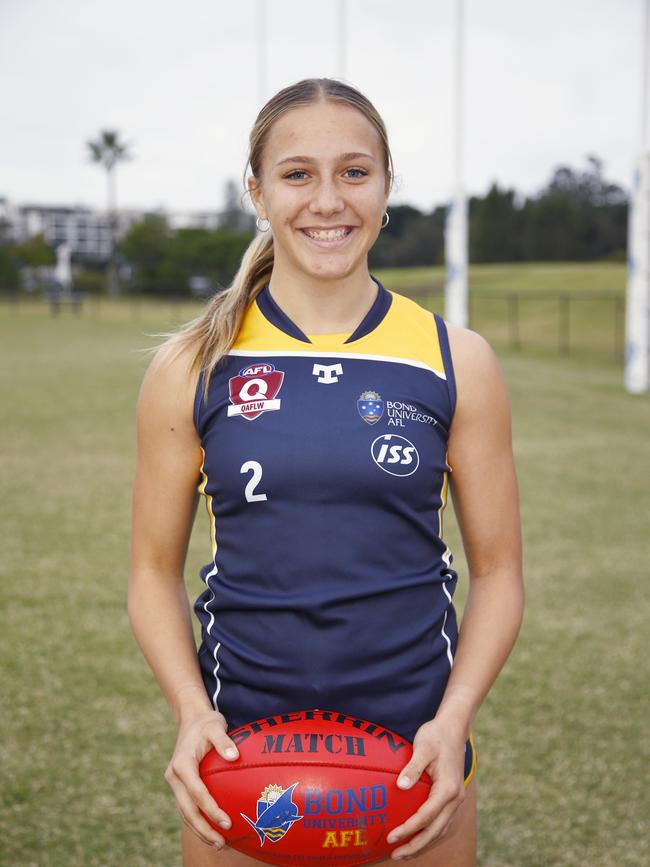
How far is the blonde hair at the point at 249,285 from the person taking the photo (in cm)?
184

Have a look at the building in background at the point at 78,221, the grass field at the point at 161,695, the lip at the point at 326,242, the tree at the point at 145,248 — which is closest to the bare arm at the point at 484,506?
the lip at the point at 326,242

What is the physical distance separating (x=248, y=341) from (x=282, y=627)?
0.56 m

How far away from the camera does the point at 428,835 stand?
1.63 metres

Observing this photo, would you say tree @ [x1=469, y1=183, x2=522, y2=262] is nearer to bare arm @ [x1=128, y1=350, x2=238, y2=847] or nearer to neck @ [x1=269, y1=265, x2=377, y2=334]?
neck @ [x1=269, y1=265, x2=377, y2=334]

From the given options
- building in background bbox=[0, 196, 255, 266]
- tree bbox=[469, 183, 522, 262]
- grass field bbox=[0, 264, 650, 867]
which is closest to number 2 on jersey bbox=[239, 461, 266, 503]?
grass field bbox=[0, 264, 650, 867]

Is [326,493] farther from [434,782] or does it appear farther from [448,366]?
[434,782]

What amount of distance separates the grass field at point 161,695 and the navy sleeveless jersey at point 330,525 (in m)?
1.77

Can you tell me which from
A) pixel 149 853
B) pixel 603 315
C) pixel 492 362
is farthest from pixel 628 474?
pixel 603 315

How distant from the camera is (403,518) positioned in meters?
1.79

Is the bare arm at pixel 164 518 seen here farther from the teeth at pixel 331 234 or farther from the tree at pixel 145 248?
the tree at pixel 145 248

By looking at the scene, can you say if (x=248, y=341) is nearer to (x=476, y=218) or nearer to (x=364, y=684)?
(x=364, y=684)

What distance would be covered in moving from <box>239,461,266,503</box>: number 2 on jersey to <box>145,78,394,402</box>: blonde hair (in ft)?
0.56

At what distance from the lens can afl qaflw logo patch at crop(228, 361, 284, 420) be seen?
70.6 inches

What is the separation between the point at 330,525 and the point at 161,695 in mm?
3203
